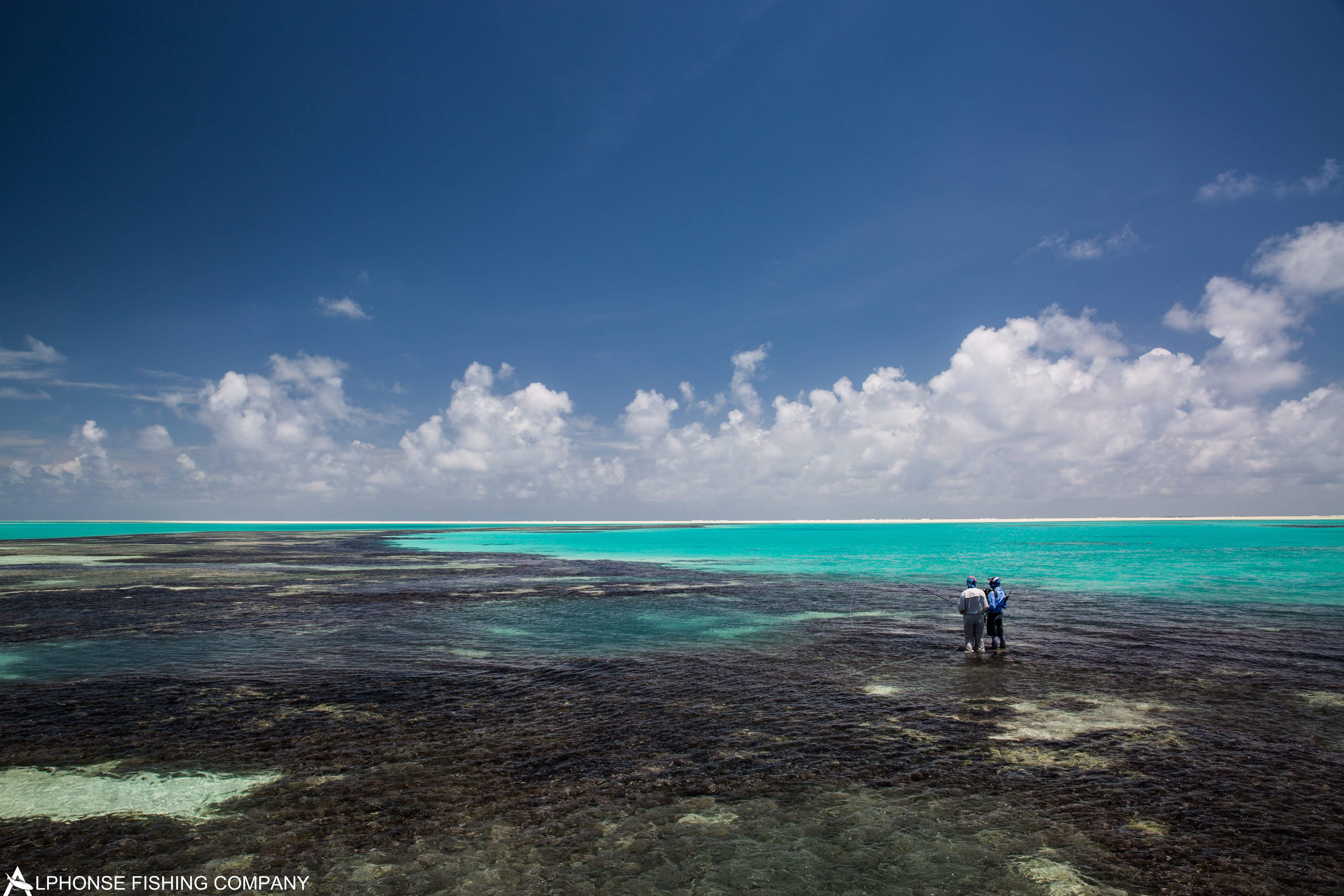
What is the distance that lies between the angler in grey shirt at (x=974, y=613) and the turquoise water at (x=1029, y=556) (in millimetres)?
17372

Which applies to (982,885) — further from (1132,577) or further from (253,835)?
(1132,577)

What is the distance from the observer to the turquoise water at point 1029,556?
36594 mm

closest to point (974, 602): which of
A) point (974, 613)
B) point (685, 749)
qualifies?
point (974, 613)

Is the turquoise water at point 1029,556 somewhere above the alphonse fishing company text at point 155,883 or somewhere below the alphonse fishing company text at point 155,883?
below

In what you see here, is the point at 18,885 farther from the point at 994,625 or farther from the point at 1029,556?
the point at 1029,556

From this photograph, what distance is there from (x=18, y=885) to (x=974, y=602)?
18078 mm

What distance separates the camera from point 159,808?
27.5 ft

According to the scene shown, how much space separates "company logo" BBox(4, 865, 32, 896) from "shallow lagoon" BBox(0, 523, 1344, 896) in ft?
0.61

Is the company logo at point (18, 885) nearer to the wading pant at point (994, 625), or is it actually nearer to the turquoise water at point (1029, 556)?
the wading pant at point (994, 625)

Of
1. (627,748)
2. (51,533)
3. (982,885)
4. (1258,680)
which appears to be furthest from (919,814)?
(51,533)

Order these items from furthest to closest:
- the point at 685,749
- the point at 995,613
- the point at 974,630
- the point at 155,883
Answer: the point at 995,613, the point at 974,630, the point at 685,749, the point at 155,883

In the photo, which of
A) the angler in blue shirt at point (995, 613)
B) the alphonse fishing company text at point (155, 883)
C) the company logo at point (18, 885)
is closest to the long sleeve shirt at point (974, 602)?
the angler in blue shirt at point (995, 613)

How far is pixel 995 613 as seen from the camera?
18.0 metres

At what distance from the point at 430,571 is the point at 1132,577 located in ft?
147
